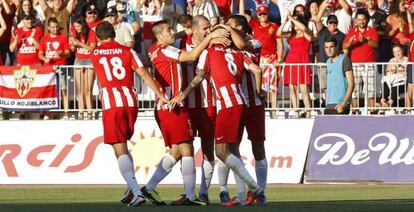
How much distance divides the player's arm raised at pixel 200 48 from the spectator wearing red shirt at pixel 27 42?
9.56m

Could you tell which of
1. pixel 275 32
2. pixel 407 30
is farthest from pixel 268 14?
pixel 407 30

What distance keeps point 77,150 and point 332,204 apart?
8767mm

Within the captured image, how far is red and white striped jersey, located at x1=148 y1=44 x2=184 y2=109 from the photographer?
57.5 feet

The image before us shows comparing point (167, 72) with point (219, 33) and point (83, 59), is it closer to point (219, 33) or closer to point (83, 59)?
point (219, 33)

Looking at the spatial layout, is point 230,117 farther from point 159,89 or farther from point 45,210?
point 45,210

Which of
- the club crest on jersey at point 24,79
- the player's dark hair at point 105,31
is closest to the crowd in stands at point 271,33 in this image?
the club crest on jersey at point 24,79

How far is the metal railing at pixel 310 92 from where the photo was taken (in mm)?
25297

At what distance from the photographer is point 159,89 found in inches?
685

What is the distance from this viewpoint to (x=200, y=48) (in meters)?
17.2

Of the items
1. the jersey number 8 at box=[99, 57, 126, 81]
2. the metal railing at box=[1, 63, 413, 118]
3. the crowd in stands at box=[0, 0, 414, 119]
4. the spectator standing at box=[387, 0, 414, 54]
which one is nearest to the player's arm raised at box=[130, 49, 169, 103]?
the jersey number 8 at box=[99, 57, 126, 81]

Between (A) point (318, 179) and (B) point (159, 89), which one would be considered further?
(A) point (318, 179)

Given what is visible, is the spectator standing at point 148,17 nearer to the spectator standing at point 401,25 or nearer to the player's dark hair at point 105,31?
the spectator standing at point 401,25

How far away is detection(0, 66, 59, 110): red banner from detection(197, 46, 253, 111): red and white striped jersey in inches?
349

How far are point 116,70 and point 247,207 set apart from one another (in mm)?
2395
